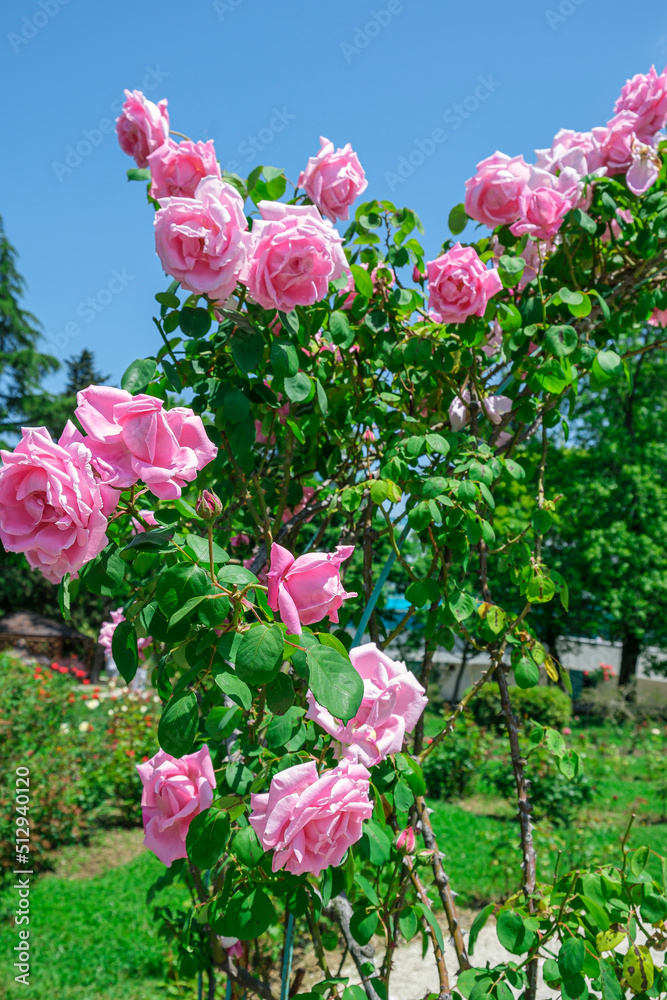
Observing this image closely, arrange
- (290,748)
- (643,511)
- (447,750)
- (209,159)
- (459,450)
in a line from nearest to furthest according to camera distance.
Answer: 1. (290,748)
2. (209,159)
3. (459,450)
4. (447,750)
5. (643,511)

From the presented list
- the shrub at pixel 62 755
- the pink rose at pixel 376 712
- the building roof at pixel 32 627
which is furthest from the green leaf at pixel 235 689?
the building roof at pixel 32 627

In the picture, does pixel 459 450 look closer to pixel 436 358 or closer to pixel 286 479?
pixel 436 358

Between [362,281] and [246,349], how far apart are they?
1.33ft

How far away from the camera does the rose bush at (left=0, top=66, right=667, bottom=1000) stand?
2.85ft

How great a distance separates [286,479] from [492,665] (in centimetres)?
60

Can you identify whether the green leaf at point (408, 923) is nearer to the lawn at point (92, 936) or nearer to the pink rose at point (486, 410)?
the pink rose at point (486, 410)

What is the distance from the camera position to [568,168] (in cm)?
157

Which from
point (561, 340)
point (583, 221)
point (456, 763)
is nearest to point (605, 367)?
point (561, 340)

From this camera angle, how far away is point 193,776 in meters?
1.10

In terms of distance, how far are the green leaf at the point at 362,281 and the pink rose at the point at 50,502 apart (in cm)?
84

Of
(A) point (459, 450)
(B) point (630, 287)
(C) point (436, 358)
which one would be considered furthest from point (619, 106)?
(A) point (459, 450)

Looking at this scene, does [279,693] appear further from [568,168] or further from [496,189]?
[568,168]

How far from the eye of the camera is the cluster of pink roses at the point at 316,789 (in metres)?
0.85

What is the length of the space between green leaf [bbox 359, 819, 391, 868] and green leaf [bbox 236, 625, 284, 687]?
0.40 m
